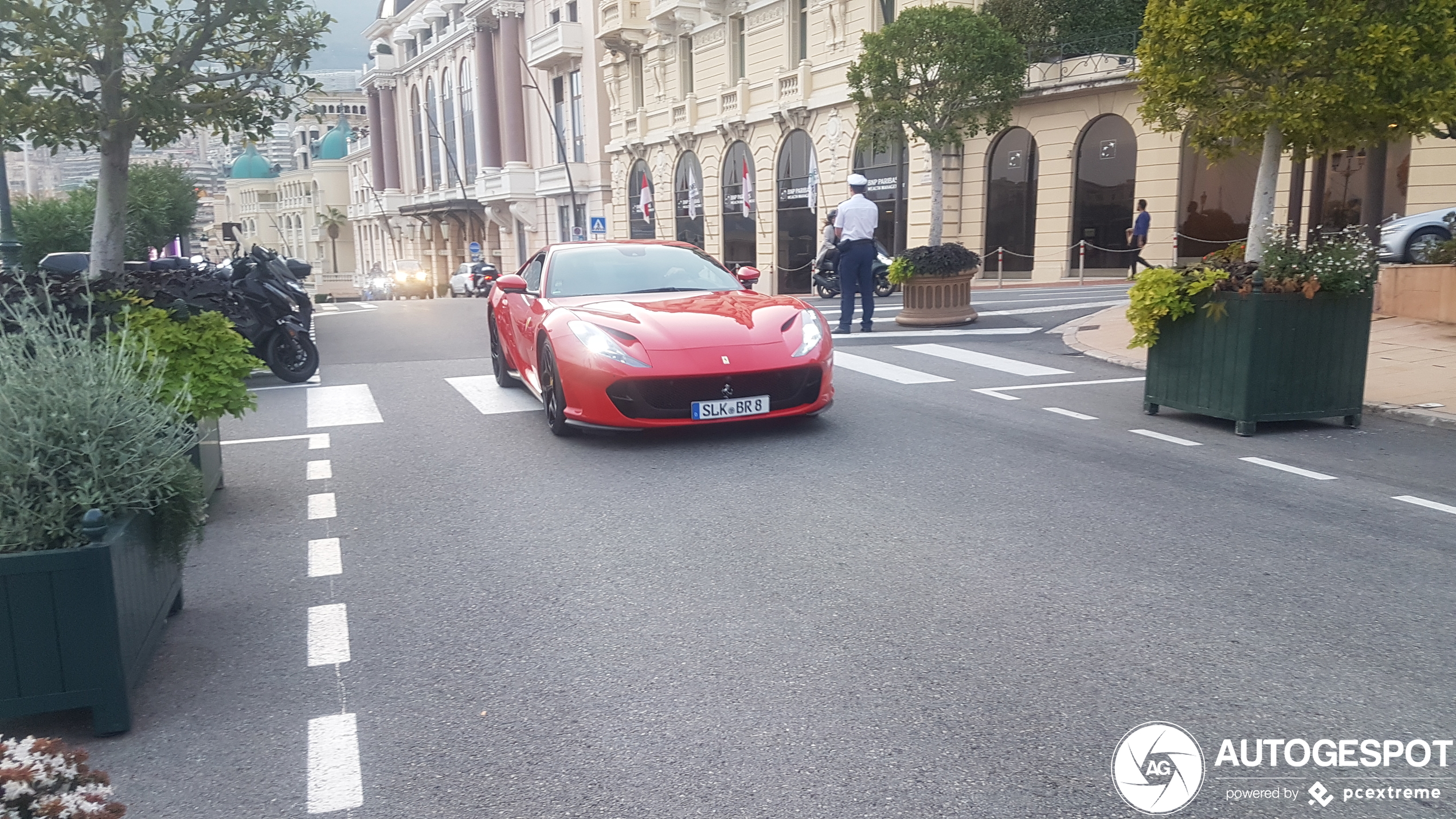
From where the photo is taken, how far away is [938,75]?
19234mm

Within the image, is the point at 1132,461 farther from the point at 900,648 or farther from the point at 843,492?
the point at 900,648

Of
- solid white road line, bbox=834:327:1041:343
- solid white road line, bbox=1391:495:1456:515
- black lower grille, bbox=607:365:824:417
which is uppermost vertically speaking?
black lower grille, bbox=607:365:824:417

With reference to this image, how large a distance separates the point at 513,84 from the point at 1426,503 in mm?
55677

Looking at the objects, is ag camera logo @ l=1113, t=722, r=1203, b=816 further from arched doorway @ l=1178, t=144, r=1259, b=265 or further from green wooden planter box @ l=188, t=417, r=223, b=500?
arched doorway @ l=1178, t=144, r=1259, b=265

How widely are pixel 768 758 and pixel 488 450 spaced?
4743 millimetres

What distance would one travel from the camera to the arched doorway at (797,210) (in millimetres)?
33062

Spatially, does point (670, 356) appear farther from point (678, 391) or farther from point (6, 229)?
point (6, 229)

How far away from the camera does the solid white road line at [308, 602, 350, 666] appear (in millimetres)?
3811

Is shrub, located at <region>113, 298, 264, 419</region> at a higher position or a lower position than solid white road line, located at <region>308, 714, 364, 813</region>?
higher

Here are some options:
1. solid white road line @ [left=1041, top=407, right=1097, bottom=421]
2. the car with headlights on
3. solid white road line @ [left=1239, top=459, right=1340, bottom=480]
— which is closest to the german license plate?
the car with headlights on

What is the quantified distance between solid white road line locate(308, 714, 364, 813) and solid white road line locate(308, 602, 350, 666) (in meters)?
0.50

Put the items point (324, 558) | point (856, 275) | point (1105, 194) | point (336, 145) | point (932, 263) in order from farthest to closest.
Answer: point (336, 145) → point (1105, 194) → point (932, 263) → point (856, 275) → point (324, 558)

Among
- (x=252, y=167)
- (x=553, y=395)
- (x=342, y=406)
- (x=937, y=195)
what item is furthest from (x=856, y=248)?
(x=252, y=167)

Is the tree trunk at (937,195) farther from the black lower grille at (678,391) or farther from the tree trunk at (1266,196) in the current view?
the black lower grille at (678,391)
